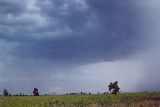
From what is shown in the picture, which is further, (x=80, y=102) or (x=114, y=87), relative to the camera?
(x=114, y=87)

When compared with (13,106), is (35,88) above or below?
above

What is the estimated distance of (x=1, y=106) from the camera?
33.9 metres

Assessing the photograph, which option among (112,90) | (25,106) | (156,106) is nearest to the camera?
(156,106)

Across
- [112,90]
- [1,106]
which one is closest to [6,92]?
[112,90]

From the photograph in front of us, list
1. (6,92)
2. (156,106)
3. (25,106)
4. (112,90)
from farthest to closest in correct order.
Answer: (6,92)
(112,90)
(25,106)
(156,106)

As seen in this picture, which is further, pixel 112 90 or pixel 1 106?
pixel 112 90

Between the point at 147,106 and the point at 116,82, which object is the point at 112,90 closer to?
the point at 116,82

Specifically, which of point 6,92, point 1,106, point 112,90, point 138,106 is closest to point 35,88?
point 6,92

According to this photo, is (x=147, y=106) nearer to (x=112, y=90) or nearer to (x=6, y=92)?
(x=112, y=90)

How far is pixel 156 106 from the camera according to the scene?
21156mm

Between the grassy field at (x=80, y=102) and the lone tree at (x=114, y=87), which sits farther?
the lone tree at (x=114, y=87)

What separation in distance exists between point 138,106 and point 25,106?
15894mm

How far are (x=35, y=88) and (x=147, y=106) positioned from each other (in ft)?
353

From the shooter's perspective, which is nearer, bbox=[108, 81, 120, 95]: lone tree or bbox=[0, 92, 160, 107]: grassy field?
bbox=[0, 92, 160, 107]: grassy field
